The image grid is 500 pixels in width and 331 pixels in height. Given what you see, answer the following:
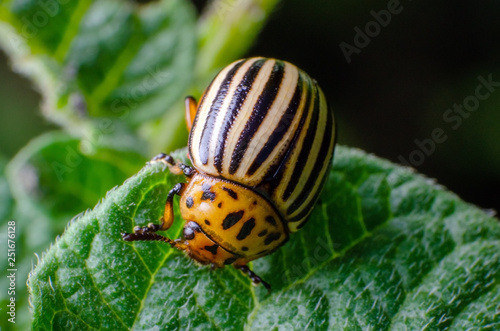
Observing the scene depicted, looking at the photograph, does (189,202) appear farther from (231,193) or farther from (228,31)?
(228,31)

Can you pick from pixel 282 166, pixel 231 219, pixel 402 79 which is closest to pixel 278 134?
pixel 282 166

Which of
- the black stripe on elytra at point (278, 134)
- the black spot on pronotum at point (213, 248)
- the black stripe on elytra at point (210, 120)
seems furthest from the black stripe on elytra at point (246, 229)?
the black stripe on elytra at point (210, 120)

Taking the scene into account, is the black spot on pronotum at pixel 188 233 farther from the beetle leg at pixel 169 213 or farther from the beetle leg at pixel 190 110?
the beetle leg at pixel 190 110

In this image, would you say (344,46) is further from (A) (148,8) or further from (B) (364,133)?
(A) (148,8)

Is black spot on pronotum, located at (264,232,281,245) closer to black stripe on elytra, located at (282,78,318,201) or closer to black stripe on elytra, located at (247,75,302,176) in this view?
black stripe on elytra, located at (282,78,318,201)

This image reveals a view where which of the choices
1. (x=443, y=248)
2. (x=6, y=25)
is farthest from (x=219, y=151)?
(x=6, y=25)

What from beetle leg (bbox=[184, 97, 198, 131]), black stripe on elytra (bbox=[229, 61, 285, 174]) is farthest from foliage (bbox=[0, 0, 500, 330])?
beetle leg (bbox=[184, 97, 198, 131])
